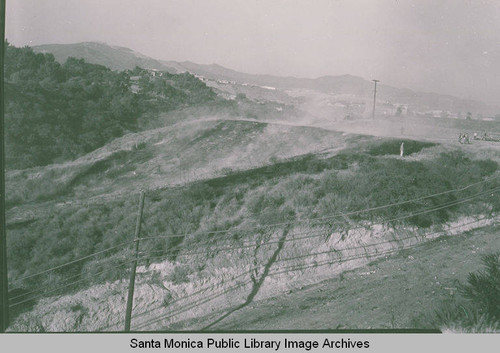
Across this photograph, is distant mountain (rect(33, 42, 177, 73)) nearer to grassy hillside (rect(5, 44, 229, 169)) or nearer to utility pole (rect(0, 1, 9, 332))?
grassy hillside (rect(5, 44, 229, 169))

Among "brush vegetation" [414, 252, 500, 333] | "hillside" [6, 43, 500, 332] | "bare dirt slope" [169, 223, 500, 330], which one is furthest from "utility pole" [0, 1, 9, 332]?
"brush vegetation" [414, 252, 500, 333]

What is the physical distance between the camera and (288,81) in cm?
7219

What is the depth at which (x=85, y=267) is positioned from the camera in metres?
11.4

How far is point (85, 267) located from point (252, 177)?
800cm

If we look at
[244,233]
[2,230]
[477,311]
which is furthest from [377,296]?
[2,230]

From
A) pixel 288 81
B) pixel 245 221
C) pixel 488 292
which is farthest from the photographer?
pixel 288 81

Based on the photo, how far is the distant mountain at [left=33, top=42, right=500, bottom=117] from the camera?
58906mm

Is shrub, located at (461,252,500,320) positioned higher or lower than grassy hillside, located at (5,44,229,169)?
lower

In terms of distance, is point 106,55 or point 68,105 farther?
point 106,55

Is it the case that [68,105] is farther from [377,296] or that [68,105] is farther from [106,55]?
[106,55]

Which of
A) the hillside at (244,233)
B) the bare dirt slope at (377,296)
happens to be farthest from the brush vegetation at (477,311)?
the bare dirt slope at (377,296)

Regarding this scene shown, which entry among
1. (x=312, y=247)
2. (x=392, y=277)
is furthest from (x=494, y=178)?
(x=312, y=247)

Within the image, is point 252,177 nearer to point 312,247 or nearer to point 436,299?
point 312,247

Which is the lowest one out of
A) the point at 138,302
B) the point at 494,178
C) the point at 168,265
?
the point at 138,302
